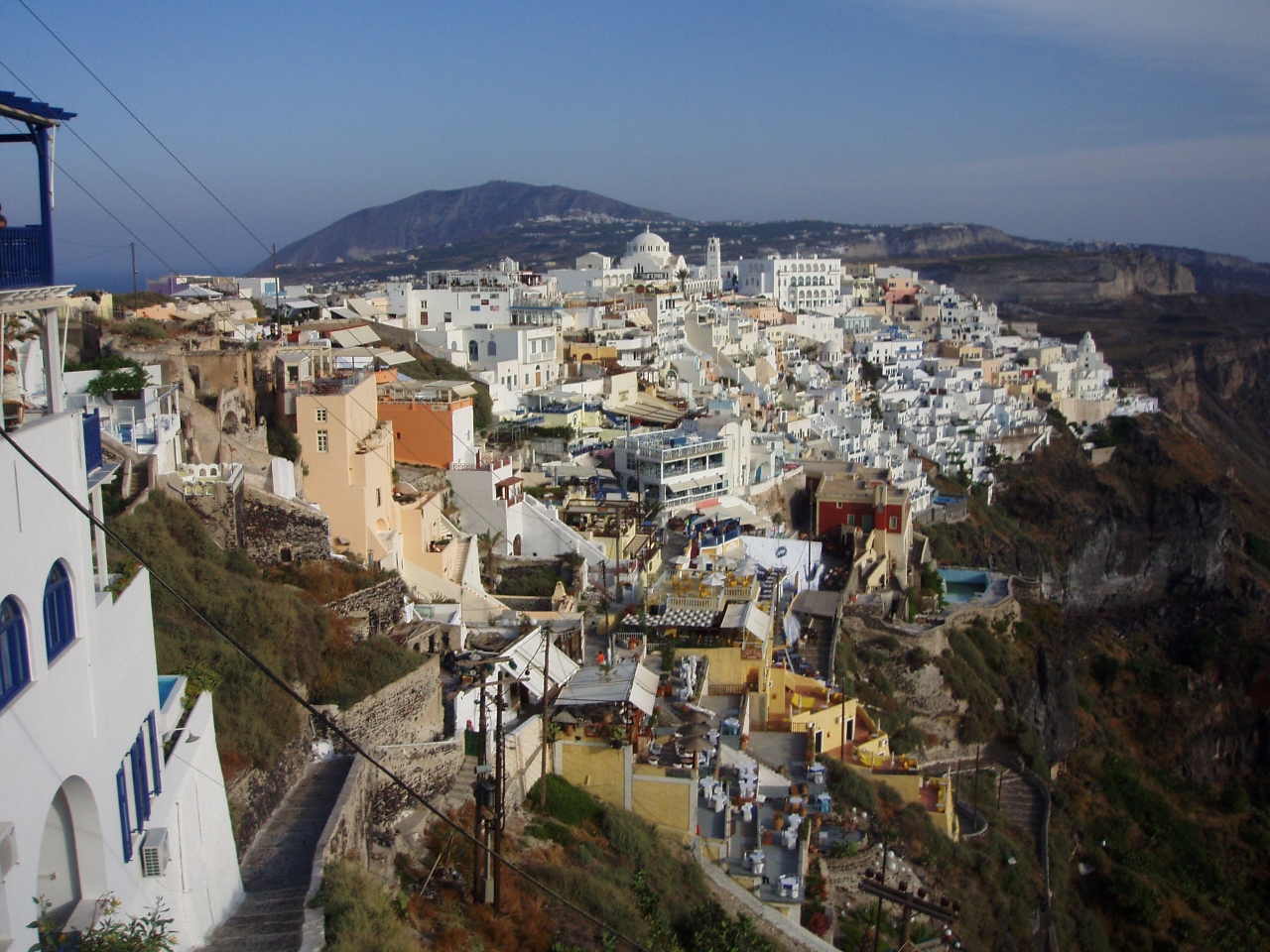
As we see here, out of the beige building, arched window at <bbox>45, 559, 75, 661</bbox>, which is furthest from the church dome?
arched window at <bbox>45, 559, 75, 661</bbox>

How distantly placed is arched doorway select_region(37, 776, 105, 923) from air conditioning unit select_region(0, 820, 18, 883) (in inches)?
24.3

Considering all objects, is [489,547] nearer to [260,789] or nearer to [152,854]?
[260,789]

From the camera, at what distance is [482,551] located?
1791cm

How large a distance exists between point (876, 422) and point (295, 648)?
1096 inches

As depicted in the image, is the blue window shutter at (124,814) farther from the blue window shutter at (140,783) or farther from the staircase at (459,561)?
the staircase at (459,561)

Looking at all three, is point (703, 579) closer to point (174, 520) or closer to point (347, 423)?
point (347, 423)

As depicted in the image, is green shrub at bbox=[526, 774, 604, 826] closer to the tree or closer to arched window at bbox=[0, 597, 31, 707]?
the tree

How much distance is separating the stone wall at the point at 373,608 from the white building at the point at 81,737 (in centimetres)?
448

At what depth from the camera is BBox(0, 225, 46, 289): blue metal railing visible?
5.17 m

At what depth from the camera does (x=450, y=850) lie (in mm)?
8984

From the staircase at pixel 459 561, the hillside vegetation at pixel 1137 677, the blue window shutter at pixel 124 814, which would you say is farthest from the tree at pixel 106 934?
the hillside vegetation at pixel 1137 677

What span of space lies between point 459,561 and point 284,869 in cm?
873

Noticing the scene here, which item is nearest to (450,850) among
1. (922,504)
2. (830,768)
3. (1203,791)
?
(830,768)

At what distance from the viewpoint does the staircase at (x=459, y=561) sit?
1605cm
